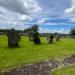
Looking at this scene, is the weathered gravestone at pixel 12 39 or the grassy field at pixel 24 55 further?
the weathered gravestone at pixel 12 39

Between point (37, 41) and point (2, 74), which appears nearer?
point (2, 74)

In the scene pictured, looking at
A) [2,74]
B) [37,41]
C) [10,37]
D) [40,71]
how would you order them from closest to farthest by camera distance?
1. [2,74]
2. [40,71]
3. [10,37]
4. [37,41]

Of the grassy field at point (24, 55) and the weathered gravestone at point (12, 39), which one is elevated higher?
the weathered gravestone at point (12, 39)

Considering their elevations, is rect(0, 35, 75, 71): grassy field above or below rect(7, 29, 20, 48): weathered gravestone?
below

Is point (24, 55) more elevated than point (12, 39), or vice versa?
point (12, 39)

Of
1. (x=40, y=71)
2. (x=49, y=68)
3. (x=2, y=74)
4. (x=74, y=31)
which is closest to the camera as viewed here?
(x=2, y=74)

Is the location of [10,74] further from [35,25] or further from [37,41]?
[35,25]

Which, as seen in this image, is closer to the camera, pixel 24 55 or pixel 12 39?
pixel 24 55

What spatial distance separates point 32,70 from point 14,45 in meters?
13.2

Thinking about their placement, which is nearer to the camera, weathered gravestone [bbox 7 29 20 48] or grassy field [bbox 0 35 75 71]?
grassy field [bbox 0 35 75 71]

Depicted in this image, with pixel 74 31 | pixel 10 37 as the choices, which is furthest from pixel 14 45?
pixel 74 31

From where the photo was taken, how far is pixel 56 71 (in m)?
11.7

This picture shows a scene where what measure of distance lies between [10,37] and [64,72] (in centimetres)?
1408

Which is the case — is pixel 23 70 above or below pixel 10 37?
below
